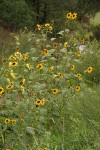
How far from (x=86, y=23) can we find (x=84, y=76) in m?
20.8

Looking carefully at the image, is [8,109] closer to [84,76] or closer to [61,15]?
[84,76]

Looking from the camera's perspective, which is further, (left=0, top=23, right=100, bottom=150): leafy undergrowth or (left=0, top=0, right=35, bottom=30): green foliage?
(left=0, top=0, right=35, bottom=30): green foliage

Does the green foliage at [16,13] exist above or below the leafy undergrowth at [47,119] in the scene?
above

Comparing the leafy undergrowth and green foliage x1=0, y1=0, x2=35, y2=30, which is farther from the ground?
green foliage x1=0, y1=0, x2=35, y2=30

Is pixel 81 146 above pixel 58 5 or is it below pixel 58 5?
below

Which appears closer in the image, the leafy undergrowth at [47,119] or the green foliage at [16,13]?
the leafy undergrowth at [47,119]

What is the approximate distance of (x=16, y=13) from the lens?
16.8 m

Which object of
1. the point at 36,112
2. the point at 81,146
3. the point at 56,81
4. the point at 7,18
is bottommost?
the point at 81,146

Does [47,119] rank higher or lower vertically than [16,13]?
lower

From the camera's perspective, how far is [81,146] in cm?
417

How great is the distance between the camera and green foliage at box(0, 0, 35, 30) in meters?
16.6

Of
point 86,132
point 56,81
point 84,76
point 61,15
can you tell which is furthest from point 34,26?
point 86,132

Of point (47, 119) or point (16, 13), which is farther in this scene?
point (16, 13)

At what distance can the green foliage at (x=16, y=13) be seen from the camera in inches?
654
